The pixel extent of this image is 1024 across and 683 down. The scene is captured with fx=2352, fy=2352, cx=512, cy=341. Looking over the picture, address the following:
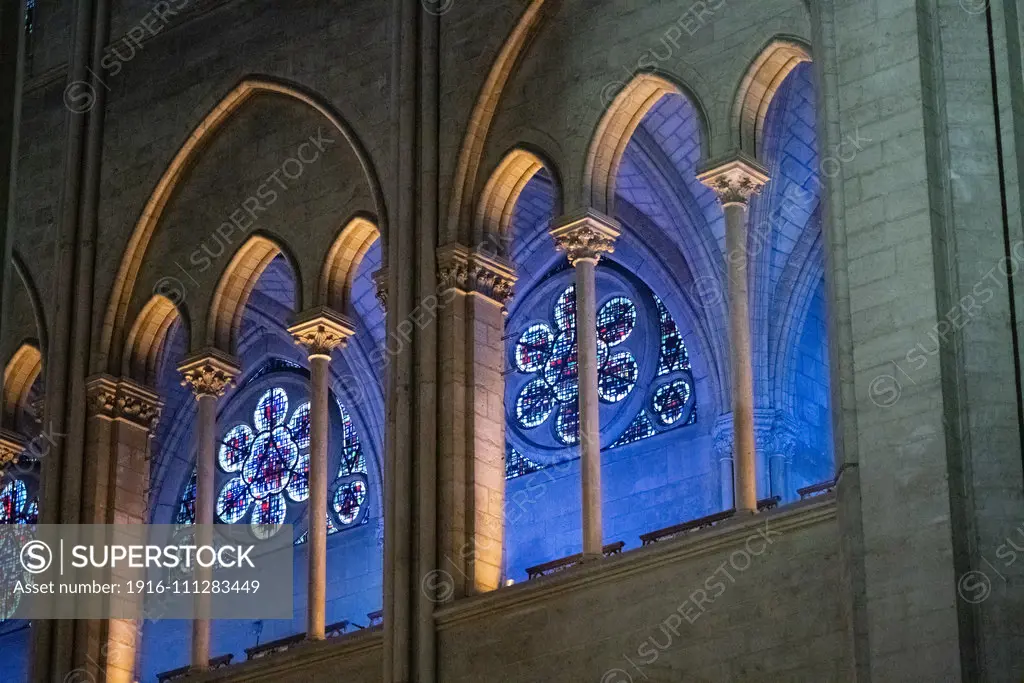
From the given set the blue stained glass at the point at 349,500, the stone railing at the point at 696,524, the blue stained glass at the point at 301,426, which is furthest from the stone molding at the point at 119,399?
the stone railing at the point at 696,524

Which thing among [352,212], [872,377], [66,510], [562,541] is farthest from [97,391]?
[872,377]

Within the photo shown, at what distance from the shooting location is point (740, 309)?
68.4 feet

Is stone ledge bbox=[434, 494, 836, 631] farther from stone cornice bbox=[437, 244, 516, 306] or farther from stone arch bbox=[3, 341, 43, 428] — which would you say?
stone arch bbox=[3, 341, 43, 428]

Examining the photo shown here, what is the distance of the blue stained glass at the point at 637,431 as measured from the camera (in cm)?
2772

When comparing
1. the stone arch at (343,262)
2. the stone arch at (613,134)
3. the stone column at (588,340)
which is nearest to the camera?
the stone column at (588,340)

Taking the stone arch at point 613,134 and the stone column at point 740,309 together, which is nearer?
the stone column at point 740,309

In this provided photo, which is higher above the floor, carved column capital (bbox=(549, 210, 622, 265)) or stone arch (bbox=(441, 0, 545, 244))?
stone arch (bbox=(441, 0, 545, 244))

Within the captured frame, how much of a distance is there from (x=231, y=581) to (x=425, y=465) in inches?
323

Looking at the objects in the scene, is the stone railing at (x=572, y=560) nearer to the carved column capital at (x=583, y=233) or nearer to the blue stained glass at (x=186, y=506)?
the carved column capital at (x=583, y=233)

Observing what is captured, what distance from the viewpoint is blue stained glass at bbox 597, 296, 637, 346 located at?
28375 mm

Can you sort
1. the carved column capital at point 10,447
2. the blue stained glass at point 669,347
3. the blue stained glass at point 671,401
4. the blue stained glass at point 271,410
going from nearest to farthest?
the carved column capital at point 10,447 < the blue stained glass at point 671,401 < the blue stained glass at point 669,347 < the blue stained glass at point 271,410

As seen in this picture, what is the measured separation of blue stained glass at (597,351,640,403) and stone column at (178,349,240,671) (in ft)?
16.0

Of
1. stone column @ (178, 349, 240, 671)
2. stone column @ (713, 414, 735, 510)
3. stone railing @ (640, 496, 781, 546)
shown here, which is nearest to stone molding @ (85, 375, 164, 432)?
stone column @ (178, 349, 240, 671)

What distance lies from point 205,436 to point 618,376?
5524mm
